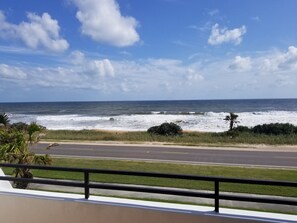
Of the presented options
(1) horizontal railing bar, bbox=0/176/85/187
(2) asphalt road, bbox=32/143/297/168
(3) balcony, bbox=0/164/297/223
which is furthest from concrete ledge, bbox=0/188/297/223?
(2) asphalt road, bbox=32/143/297/168

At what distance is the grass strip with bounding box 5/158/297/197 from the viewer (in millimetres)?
11172

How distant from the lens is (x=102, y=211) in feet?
13.7

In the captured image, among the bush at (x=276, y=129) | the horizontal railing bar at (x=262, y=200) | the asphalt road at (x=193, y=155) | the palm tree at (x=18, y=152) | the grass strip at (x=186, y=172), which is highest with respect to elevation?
the horizontal railing bar at (x=262, y=200)

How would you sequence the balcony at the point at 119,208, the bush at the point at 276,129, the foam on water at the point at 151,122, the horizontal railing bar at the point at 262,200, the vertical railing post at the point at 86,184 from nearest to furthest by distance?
the horizontal railing bar at the point at 262,200
the balcony at the point at 119,208
the vertical railing post at the point at 86,184
the bush at the point at 276,129
the foam on water at the point at 151,122

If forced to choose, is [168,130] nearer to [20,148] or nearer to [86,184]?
[20,148]

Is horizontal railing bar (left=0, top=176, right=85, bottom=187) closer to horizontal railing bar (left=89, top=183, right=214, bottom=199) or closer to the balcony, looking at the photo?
the balcony

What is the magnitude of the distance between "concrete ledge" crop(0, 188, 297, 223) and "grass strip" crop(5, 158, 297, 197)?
7.28 m

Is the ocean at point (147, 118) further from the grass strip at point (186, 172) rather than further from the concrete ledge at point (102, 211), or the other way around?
the concrete ledge at point (102, 211)

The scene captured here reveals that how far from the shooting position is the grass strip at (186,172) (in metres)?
11.2

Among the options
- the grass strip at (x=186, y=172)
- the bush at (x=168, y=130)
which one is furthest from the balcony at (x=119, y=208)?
the bush at (x=168, y=130)

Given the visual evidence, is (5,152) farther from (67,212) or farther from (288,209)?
(288,209)

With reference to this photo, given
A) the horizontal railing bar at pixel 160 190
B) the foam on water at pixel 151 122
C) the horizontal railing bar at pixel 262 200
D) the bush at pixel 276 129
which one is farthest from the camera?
the foam on water at pixel 151 122

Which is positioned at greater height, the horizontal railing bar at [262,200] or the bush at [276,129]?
the horizontal railing bar at [262,200]

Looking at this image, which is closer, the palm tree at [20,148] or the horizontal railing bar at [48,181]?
the horizontal railing bar at [48,181]
